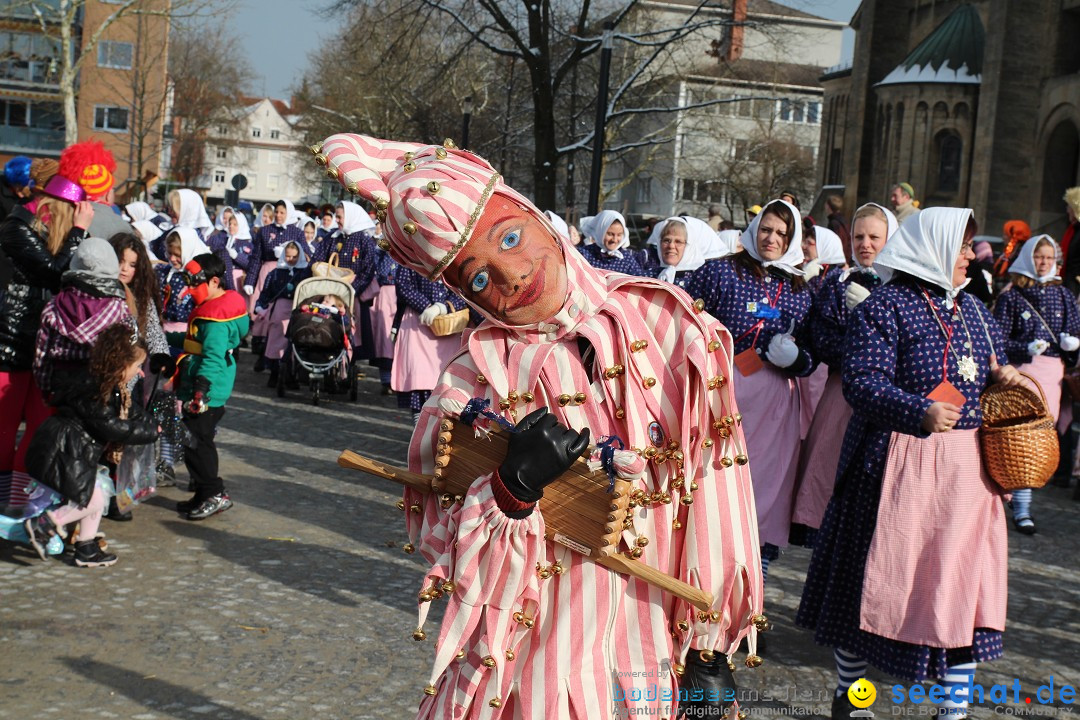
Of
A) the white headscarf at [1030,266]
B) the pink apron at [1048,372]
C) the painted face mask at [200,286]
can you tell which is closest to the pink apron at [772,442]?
the painted face mask at [200,286]

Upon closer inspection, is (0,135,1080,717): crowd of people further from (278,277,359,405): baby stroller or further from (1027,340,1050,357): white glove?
(278,277,359,405): baby stroller

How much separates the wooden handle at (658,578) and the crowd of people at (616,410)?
9 cm

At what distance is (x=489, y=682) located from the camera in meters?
2.97

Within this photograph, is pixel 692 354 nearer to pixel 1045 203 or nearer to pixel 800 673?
pixel 800 673

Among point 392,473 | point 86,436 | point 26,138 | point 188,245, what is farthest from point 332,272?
point 26,138

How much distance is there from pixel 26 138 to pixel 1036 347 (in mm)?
68746

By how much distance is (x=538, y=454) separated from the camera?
2.75 meters

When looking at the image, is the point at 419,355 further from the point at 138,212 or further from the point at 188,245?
the point at 138,212

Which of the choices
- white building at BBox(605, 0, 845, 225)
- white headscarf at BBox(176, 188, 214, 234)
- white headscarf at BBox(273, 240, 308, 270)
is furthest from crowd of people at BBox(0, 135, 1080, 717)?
white building at BBox(605, 0, 845, 225)

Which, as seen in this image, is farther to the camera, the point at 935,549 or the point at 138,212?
the point at 138,212

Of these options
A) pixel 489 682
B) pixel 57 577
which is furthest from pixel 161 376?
pixel 489 682

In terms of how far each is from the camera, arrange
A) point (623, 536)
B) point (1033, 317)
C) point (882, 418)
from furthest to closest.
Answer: point (1033, 317) → point (882, 418) → point (623, 536)

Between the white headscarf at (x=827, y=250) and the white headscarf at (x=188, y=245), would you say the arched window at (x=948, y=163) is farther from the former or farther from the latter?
the white headscarf at (x=188, y=245)

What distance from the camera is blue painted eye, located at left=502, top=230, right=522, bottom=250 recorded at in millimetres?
2959
